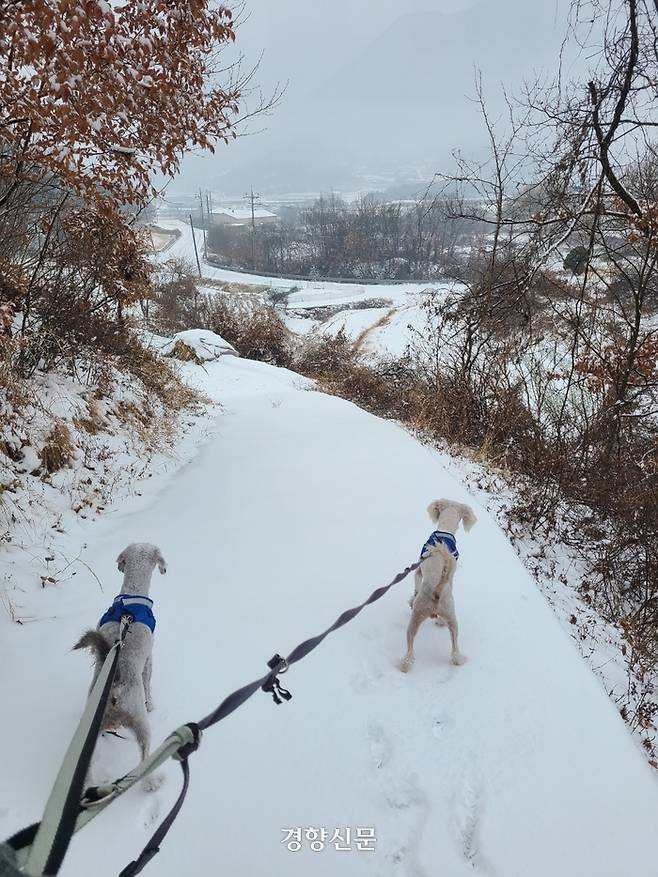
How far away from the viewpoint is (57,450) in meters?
4.02

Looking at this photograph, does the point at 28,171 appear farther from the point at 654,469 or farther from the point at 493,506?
the point at 654,469

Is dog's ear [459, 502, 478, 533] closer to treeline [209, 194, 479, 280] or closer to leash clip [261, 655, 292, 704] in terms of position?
leash clip [261, 655, 292, 704]

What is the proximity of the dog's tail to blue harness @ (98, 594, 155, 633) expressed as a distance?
142 millimetres

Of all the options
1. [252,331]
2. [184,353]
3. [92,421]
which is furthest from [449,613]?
[252,331]

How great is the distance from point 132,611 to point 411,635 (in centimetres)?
153

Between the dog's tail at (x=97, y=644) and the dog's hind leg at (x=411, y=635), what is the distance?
1.58 m

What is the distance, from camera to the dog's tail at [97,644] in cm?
178

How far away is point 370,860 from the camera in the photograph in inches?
68.4

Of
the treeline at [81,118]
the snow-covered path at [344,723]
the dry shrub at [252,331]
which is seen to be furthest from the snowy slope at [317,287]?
the snow-covered path at [344,723]

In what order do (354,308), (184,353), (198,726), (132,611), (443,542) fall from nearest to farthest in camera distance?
(198,726) → (132,611) → (443,542) → (184,353) → (354,308)

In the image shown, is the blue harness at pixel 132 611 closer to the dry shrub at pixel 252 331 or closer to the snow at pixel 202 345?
the snow at pixel 202 345

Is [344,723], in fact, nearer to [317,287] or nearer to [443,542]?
[443,542]

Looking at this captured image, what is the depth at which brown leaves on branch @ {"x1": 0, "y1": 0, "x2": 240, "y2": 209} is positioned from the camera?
2.17m

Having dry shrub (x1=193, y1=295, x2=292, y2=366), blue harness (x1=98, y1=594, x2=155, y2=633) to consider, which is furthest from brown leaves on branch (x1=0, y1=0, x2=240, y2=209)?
dry shrub (x1=193, y1=295, x2=292, y2=366)
